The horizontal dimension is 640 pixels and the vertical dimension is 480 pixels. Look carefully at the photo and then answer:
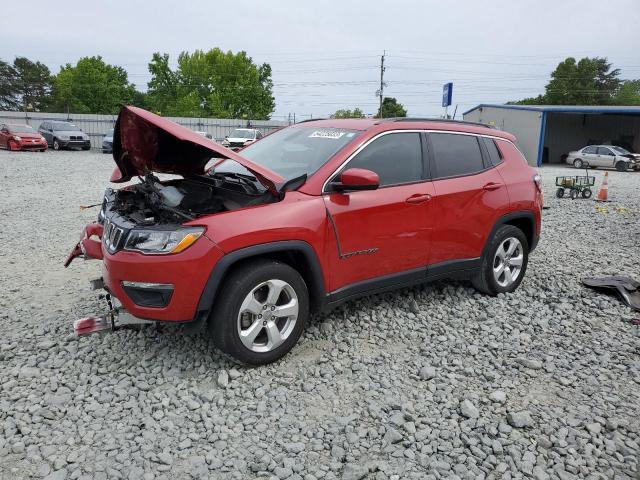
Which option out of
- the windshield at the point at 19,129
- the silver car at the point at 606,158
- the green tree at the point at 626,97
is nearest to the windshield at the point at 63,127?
the windshield at the point at 19,129

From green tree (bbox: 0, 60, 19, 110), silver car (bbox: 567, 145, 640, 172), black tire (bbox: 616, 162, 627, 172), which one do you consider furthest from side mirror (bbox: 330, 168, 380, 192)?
green tree (bbox: 0, 60, 19, 110)

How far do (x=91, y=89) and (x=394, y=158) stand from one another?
70.6 metres

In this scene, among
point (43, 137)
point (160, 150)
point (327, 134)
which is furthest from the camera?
point (43, 137)

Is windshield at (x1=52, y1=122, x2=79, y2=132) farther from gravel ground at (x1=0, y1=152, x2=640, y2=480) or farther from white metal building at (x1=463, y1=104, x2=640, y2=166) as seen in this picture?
white metal building at (x1=463, y1=104, x2=640, y2=166)

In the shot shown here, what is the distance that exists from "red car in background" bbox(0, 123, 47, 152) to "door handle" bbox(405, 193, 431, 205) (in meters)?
25.2

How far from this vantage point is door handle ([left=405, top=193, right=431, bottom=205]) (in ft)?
13.6

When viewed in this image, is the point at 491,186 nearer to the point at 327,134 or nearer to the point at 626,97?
the point at 327,134

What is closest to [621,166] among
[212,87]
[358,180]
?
[358,180]

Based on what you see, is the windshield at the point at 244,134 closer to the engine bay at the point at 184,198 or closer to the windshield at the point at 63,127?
the windshield at the point at 63,127

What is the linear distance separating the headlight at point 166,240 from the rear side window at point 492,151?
315 centimetres

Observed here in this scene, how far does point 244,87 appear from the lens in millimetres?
65125

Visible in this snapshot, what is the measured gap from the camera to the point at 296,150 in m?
4.29

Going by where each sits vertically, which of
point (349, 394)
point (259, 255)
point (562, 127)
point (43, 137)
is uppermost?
point (562, 127)

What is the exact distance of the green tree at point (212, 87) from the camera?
65.2m
